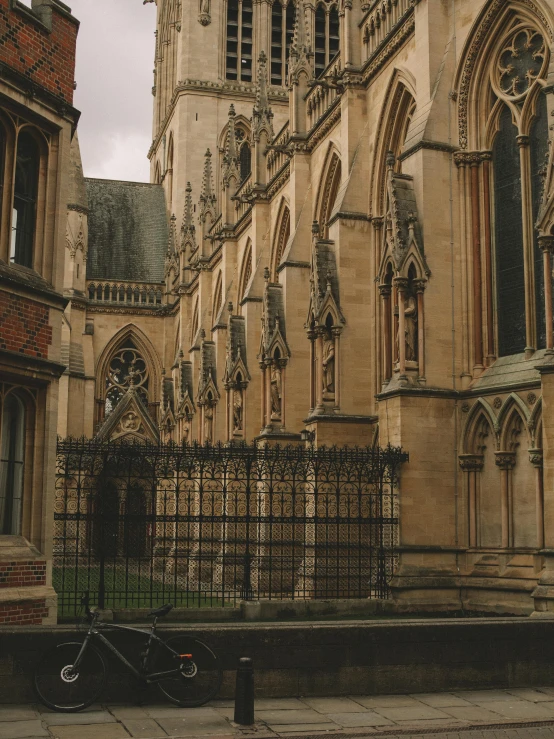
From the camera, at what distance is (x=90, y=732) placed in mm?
8406

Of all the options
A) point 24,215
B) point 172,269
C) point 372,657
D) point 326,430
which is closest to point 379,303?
point 326,430

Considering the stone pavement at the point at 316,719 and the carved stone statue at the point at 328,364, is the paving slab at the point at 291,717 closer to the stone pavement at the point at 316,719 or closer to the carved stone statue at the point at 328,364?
the stone pavement at the point at 316,719

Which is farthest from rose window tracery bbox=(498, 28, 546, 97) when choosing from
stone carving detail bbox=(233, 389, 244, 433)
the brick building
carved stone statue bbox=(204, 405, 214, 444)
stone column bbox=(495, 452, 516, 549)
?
carved stone statue bbox=(204, 405, 214, 444)

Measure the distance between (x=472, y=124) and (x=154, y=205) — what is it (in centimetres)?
3992

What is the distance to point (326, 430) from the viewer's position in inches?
853

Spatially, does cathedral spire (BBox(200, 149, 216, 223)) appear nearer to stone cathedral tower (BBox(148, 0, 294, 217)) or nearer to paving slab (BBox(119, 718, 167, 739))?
stone cathedral tower (BBox(148, 0, 294, 217))

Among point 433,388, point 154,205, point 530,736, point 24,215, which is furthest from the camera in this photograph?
point 154,205

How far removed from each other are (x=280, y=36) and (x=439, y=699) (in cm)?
4823

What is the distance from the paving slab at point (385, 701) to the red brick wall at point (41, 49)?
28.5 ft

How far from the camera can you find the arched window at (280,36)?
52.8 m

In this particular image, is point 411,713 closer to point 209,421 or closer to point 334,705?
point 334,705

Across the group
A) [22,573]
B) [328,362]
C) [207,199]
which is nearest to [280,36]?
[207,199]

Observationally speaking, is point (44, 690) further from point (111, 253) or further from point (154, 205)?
point (154, 205)

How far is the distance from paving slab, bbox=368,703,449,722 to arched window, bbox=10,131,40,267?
24.0 ft
